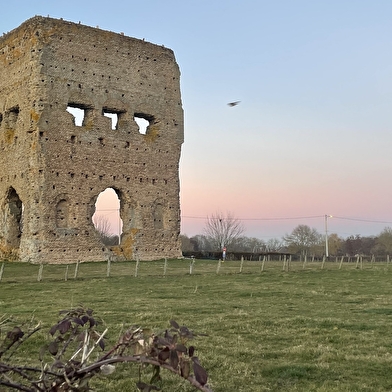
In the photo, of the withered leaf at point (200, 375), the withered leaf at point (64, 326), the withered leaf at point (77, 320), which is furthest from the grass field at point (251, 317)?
the withered leaf at point (200, 375)

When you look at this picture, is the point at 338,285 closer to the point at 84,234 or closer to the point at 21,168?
the point at 84,234

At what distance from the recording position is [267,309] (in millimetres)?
10891

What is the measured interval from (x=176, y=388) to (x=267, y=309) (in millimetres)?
5853

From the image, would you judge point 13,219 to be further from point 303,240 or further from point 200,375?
point 303,240

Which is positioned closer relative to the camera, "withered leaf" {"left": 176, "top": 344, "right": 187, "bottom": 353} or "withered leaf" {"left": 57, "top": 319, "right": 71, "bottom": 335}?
"withered leaf" {"left": 176, "top": 344, "right": 187, "bottom": 353}

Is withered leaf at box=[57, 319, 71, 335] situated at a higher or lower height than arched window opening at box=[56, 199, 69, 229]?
lower

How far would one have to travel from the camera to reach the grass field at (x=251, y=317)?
5723 mm

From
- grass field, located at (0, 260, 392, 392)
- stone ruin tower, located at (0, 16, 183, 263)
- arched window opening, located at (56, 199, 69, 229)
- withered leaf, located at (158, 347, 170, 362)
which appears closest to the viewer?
withered leaf, located at (158, 347, 170, 362)

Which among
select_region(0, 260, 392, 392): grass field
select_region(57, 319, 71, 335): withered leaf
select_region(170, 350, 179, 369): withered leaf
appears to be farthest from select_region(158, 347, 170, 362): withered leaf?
select_region(0, 260, 392, 392): grass field

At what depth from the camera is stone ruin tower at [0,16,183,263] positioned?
81.5 ft

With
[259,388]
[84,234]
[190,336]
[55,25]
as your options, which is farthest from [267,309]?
[55,25]

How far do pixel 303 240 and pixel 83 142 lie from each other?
62.5 metres

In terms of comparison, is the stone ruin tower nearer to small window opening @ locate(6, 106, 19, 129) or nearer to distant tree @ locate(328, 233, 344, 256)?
small window opening @ locate(6, 106, 19, 129)

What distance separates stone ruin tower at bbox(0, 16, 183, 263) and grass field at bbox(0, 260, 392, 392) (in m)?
5.71
